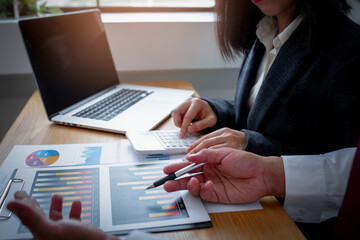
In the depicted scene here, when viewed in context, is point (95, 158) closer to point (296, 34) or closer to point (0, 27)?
point (296, 34)

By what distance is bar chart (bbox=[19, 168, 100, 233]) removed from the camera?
0.52 m

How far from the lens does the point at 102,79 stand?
1148mm

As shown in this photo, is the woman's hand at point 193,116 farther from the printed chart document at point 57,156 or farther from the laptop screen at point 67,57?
the laptop screen at point 67,57

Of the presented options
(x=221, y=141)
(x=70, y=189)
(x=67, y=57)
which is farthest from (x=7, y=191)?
(x=67, y=57)

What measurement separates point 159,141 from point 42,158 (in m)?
0.26

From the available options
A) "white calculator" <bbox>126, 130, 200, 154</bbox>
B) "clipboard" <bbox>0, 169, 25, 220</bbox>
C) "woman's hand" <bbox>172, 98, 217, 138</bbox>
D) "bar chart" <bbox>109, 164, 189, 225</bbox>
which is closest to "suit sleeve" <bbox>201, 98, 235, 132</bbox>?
"woman's hand" <bbox>172, 98, 217, 138</bbox>

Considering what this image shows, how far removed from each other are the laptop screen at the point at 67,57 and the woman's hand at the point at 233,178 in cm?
50

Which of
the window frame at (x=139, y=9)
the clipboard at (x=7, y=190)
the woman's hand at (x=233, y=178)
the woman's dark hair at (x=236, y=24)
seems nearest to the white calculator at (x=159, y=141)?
the woman's hand at (x=233, y=178)

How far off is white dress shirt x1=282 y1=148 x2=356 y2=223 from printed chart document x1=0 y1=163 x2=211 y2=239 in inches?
7.6

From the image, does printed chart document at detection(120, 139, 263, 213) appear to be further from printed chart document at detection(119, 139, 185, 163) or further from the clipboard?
the clipboard

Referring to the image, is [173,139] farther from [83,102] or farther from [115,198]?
[83,102]

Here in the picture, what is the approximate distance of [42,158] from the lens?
70 centimetres

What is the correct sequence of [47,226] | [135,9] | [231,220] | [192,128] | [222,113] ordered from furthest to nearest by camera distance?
[135,9] < [222,113] < [192,128] < [231,220] < [47,226]

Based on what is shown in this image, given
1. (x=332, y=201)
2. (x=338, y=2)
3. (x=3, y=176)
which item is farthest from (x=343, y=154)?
(x=3, y=176)
